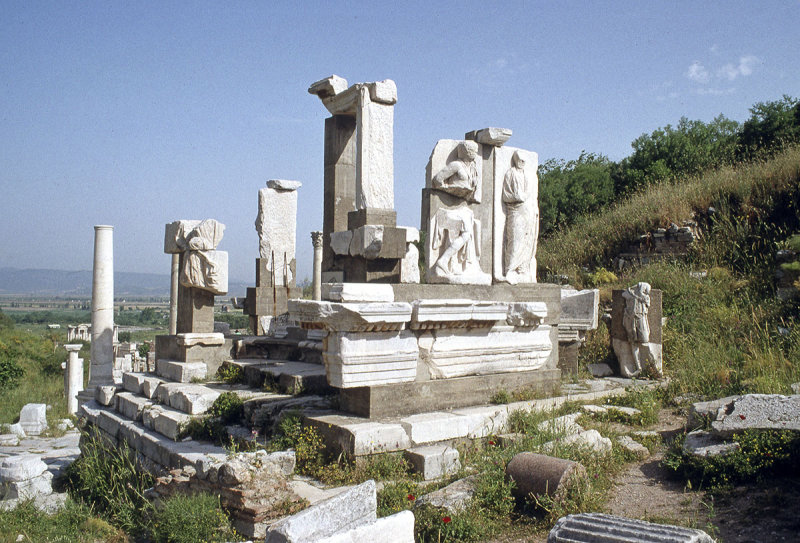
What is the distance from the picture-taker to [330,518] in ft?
12.6

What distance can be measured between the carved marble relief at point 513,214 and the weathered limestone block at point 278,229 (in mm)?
5920

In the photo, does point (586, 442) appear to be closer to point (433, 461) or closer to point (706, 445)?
point (706, 445)

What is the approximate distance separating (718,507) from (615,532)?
5.37ft

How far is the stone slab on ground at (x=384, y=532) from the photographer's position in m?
3.58

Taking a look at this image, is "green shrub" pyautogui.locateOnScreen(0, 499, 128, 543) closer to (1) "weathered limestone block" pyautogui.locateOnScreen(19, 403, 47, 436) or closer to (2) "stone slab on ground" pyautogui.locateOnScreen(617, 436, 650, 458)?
(2) "stone slab on ground" pyautogui.locateOnScreen(617, 436, 650, 458)

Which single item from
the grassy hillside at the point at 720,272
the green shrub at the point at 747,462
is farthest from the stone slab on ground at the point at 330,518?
the grassy hillside at the point at 720,272

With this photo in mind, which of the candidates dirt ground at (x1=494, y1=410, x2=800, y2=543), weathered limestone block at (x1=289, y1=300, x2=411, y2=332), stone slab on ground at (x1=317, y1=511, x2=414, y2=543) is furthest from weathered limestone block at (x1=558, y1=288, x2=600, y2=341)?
stone slab on ground at (x1=317, y1=511, x2=414, y2=543)

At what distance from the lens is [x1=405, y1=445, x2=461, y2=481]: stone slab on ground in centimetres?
542

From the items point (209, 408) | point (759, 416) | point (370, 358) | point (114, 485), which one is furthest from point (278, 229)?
point (759, 416)

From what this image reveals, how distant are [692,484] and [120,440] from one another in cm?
675

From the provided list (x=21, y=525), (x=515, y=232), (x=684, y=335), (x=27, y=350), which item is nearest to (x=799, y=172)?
(x=684, y=335)

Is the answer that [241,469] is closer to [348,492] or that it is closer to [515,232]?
[348,492]

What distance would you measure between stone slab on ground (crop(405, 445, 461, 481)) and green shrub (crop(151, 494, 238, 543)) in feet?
5.18

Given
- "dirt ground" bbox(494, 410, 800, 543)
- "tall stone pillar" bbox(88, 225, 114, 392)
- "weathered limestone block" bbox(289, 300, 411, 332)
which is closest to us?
"dirt ground" bbox(494, 410, 800, 543)
